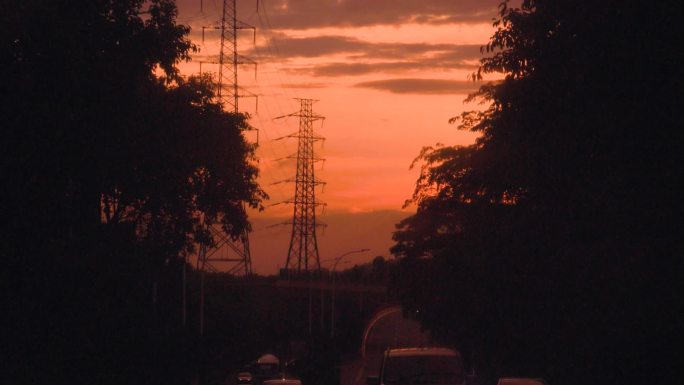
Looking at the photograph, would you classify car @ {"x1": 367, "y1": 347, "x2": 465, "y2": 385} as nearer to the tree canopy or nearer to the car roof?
the car roof

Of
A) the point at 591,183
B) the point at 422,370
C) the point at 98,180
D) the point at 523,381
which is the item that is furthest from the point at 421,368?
the point at 98,180

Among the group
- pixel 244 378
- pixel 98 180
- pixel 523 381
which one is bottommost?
pixel 244 378

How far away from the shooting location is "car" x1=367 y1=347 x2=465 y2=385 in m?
21.5

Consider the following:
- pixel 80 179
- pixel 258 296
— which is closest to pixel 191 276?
pixel 258 296

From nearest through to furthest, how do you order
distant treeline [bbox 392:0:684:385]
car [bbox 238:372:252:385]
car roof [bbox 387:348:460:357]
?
distant treeline [bbox 392:0:684:385], car roof [bbox 387:348:460:357], car [bbox 238:372:252:385]

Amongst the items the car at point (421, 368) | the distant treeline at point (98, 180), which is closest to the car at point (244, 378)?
the distant treeline at point (98, 180)

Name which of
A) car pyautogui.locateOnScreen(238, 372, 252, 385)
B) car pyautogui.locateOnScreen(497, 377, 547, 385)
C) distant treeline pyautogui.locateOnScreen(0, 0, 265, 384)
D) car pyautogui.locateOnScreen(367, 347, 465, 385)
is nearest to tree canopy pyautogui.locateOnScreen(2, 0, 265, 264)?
distant treeline pyautogui.locateOnScreen(0, 0, 265, 384)

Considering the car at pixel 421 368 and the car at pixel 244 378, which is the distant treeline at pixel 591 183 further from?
the car at pixel 244 378

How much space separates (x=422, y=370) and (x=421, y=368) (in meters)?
0.06

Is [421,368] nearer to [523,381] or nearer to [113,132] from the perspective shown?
[523,381]

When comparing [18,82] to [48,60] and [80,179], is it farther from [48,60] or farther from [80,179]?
[80,179]

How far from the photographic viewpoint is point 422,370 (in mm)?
21719

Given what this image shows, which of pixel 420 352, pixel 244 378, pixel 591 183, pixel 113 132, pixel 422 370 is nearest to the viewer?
pixel 591 183

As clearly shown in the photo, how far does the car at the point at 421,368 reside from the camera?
2148 cm
